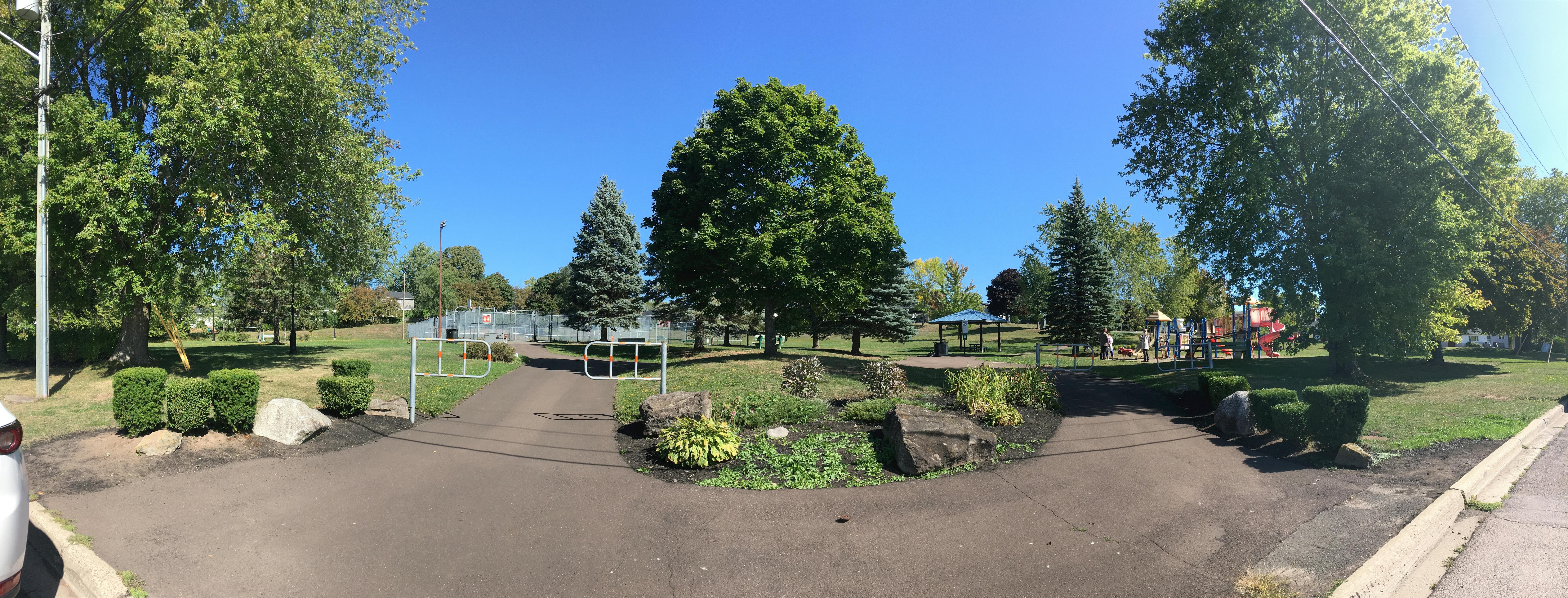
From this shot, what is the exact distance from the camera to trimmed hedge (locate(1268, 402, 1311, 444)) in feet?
29.0

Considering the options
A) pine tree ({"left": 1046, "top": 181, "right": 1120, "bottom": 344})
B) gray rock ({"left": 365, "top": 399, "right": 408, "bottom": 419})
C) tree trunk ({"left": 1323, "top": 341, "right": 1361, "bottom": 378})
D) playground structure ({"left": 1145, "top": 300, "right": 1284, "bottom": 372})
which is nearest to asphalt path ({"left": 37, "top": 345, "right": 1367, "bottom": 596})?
gray rock ({"left": 365, "top": 399, "right": 408, "bottom": 419})

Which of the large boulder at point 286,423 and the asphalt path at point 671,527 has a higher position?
the large boulder at point 286,423

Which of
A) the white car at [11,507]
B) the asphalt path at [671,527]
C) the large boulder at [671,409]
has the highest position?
the white car at [11,507]

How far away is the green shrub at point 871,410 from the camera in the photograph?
9.88 meters

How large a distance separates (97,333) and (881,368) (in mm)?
20260

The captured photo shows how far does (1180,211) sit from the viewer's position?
19.0m

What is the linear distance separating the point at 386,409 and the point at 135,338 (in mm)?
10343

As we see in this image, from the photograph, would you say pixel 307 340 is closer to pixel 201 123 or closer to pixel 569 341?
pixel 569 341

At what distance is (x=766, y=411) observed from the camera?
10047mm

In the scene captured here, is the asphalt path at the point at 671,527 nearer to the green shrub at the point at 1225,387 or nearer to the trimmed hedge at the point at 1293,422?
the trimmed hedge at the point at 1293,422

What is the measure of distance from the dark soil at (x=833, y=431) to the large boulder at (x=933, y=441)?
0.19 metres

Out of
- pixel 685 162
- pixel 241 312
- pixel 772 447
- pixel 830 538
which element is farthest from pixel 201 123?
pixel 241 312

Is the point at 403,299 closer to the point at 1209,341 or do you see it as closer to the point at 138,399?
the point at 138,399

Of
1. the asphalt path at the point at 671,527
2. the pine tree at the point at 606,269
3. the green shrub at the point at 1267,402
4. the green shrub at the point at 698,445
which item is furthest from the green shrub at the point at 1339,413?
the pine tree at the point at 606,269
